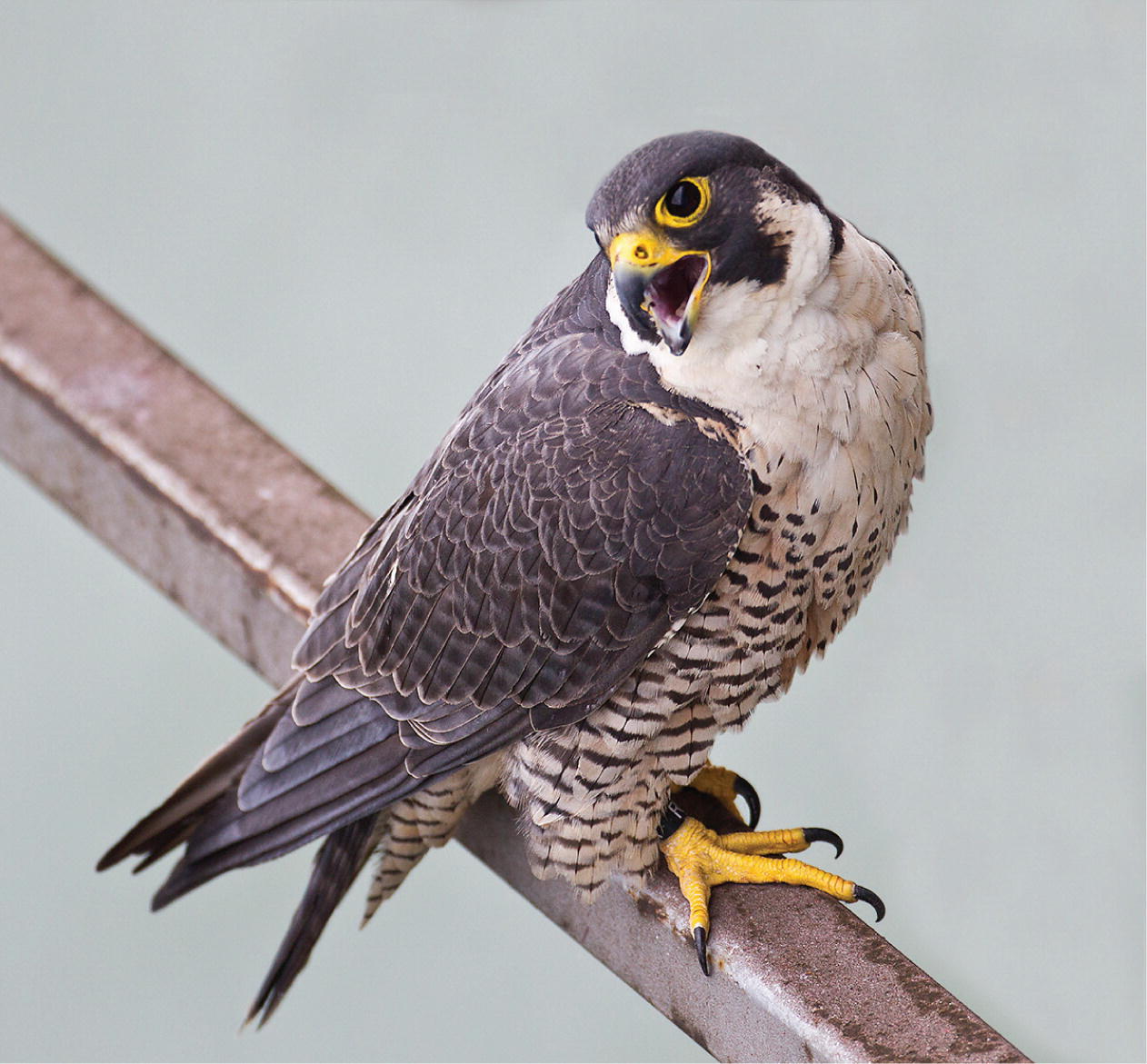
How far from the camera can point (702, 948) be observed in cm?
206

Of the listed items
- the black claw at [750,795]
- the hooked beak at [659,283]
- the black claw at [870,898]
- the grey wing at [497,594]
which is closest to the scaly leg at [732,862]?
the black claw at [870,898]

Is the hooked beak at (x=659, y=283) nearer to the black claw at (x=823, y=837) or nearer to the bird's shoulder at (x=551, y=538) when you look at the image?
the bird's shoulder at (x=551, y=538)

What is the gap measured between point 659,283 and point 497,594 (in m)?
0.46

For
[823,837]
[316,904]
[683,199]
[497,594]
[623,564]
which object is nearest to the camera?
[683,199]

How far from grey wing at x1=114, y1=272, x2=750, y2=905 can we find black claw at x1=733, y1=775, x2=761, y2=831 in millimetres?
451

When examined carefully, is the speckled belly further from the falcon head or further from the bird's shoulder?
the falcon head

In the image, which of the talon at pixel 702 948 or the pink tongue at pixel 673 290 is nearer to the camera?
the pink tongue at pixel 673 290

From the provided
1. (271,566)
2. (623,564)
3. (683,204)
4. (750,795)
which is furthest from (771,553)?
(271,566)

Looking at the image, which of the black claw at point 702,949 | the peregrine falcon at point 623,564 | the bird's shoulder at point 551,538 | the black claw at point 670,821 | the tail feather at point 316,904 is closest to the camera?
the peregrine falcon at point 623,564

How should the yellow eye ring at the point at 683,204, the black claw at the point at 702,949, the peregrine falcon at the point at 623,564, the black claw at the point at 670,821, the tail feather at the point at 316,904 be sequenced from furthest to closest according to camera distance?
the tail feather at the point at 316,904 < the black claw at the point at 670,821 < the black claw at the point at 702,949 < the peregrine falcon at the point at 623,564 < the yellow eye ring at the point at 683,204

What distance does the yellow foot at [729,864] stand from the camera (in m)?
2.13

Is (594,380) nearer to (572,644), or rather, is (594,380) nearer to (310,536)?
(572,644)

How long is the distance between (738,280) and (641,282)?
112mm

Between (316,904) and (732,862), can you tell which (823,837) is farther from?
(316,904)
